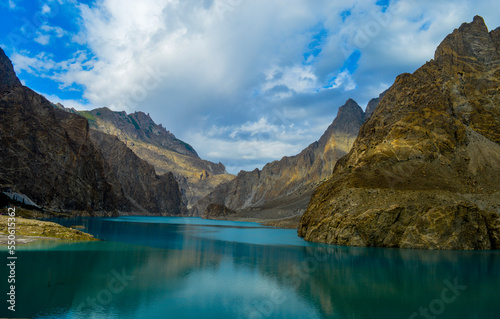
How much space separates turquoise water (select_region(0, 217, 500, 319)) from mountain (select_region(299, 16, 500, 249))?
566 inches

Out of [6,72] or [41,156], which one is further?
[6,72]

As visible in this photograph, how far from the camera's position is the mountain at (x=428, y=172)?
56094mm

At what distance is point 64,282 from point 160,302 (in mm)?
9328

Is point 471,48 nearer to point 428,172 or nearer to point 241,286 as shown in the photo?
point 428,172

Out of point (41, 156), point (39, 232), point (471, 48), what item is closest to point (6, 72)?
point (41, 156)

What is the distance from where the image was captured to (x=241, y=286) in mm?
26578

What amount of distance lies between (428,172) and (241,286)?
60244 mm

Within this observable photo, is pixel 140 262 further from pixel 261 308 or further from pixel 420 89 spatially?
pixel 420 89

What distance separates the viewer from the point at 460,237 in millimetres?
54781

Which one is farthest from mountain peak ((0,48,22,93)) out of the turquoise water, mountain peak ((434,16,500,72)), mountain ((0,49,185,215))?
mountain peak ((434,16,500,72))

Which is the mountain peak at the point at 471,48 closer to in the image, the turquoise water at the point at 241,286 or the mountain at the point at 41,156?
the turquoise water at the point at 241,286

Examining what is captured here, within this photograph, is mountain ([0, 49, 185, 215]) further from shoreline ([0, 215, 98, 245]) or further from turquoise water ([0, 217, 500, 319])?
turquoise water ([0, 217, 500, 319])

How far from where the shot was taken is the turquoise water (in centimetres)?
1962

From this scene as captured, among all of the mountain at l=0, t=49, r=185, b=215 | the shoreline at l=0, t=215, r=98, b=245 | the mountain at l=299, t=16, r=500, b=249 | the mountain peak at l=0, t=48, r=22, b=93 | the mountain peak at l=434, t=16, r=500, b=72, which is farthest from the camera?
the mountain peak at l=0, t=48, r=22, b=93
